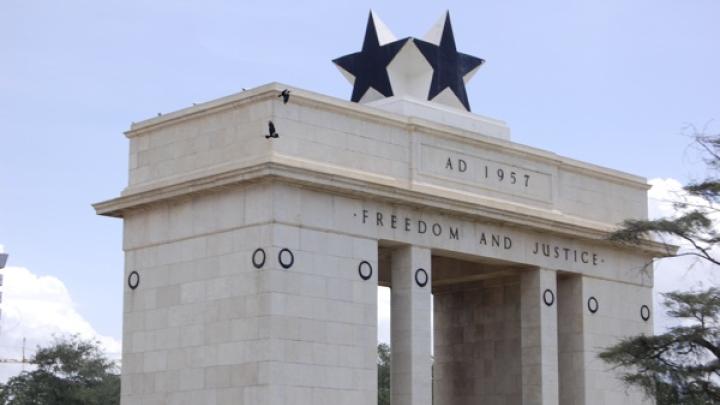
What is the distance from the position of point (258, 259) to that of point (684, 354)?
11657mm

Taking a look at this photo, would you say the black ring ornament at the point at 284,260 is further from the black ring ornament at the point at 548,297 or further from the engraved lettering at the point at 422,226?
the black ring ornament at the point at 548,297

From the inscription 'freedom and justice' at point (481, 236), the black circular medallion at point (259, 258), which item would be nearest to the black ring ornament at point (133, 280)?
the black circular medallion at point (259, 258)

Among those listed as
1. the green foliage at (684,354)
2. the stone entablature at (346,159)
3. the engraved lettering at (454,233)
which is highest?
the stone entablature at (346,159)

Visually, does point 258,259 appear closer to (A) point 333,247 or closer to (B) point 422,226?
(A) point 333,247

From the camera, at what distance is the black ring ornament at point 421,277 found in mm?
41125

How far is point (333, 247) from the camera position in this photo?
38969mm

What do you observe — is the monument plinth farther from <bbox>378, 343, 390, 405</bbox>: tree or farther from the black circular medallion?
<bbox>378, 343, 390, 405</bbox>: tree

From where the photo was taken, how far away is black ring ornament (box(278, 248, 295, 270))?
123 feet

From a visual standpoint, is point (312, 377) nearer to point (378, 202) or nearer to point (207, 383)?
point (207, 383)

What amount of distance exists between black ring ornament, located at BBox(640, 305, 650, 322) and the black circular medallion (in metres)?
16.9

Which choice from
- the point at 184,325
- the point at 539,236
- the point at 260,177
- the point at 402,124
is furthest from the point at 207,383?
the point at 539,236

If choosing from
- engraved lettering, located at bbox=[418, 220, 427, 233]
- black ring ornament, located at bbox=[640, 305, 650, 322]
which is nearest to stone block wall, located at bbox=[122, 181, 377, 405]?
engraved lettering, located at bbox=[418, 220, 427, 233]

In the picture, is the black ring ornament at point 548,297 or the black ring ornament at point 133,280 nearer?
the black ring ornament at point 133,280

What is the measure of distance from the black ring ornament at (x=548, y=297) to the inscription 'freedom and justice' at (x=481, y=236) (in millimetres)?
1152
